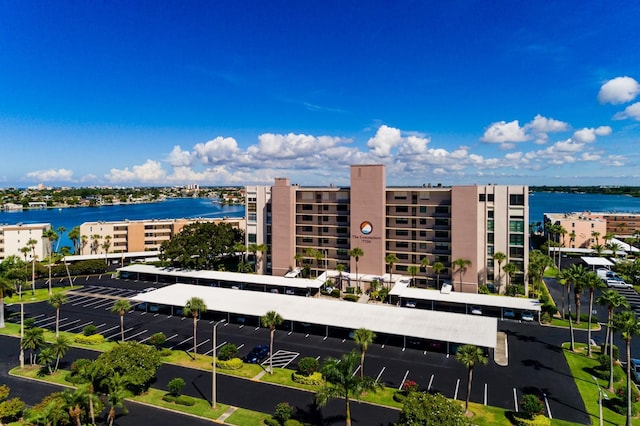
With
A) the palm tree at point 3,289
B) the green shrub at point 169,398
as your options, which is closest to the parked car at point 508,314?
the green shrub at point 169,398

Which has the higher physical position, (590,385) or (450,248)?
(450,248)

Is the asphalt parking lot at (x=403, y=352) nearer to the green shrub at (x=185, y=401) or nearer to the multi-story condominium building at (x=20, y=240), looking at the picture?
the green shrub at (x=185, y=401)

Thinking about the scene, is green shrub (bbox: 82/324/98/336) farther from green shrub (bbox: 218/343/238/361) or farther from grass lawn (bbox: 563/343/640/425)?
grass lawn (bbox: 563/343/640/425)

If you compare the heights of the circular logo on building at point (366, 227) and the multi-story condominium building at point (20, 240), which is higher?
the circular logo on building at point (366, 227)

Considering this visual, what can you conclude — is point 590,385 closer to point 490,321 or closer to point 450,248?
point 490,321

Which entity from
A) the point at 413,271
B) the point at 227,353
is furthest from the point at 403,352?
the point at 413,271

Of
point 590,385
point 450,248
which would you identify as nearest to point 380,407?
point 590,385
